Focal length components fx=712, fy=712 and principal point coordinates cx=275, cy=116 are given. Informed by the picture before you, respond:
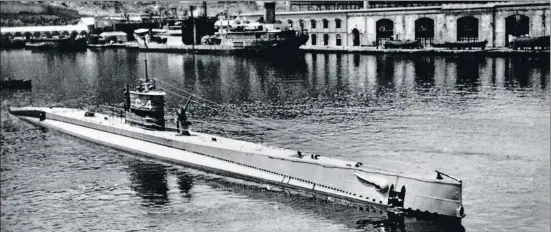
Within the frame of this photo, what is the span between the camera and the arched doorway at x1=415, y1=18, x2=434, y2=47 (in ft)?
326

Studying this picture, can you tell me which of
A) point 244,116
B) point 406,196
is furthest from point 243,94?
point 406,196

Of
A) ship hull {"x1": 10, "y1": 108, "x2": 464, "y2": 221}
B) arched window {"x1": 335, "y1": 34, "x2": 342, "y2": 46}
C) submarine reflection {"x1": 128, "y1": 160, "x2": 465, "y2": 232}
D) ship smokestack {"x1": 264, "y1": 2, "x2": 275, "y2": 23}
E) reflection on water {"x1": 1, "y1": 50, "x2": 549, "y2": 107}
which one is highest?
ship smokestack {"x1": 264, "y1": 2, "x2": 275, "y2": 23}

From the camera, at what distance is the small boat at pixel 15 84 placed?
5688 cm

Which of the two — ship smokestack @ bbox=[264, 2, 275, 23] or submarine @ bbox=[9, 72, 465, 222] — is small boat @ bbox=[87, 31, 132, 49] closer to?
ship smokestack @ bbox=[264, 2, 275, 23]

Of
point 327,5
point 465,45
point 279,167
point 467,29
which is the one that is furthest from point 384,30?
point 279,167

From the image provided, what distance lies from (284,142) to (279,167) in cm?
789

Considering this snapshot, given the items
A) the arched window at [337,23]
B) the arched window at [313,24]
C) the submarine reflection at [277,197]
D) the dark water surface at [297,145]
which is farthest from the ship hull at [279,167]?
the arched window at [313,24]

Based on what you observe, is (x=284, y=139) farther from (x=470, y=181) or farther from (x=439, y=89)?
(x=439, y=89)

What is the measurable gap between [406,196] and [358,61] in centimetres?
6002

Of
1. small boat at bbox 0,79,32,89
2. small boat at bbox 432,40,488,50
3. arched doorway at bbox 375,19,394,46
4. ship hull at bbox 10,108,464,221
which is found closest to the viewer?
ship hull at bbox 10,108,464,221

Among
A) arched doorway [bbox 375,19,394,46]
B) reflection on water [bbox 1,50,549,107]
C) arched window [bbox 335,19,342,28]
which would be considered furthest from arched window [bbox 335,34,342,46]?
reflection on water [bbox 1,50,549,107]

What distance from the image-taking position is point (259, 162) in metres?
32.2

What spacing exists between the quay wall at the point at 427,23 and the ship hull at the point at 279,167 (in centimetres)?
5908

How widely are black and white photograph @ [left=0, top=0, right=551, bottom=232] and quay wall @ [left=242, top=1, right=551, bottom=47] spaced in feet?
1.90
